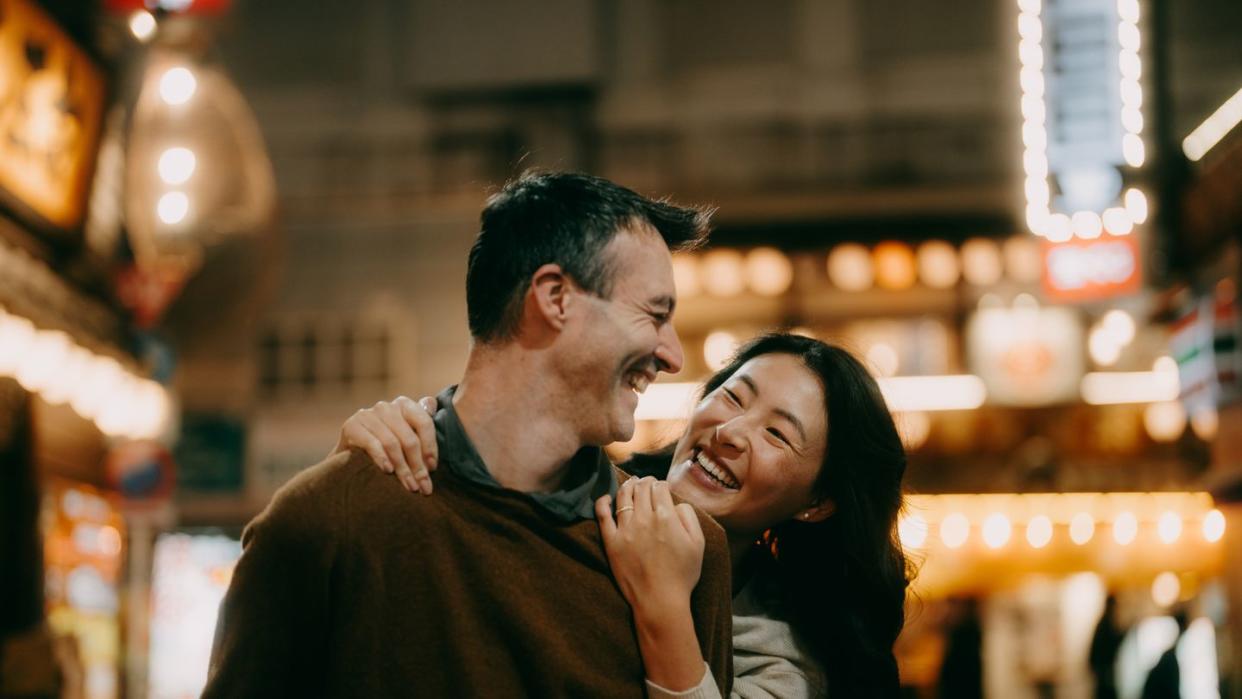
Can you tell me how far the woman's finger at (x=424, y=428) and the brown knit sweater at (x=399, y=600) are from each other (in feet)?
0.14

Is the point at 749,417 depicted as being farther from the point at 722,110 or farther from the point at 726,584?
the point at 722,110

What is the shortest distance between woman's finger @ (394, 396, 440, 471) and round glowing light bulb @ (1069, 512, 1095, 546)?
15.8 m

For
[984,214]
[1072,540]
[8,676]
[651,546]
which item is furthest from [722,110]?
[651,546]

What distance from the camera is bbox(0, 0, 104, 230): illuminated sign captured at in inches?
329

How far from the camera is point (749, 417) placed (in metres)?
3.79

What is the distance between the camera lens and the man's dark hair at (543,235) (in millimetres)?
2498

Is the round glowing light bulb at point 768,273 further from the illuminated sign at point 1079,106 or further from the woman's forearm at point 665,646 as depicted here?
the woman's forearm at point 665,646

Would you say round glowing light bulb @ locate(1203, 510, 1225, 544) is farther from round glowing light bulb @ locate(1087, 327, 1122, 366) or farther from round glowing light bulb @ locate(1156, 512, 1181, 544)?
round glowing light bulb @ locate(1087, 327, 1122, 366)

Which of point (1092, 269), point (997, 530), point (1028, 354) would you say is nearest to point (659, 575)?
point (1092, 269)

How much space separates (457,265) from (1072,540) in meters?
9.39

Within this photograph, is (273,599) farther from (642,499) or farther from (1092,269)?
(1092,269)

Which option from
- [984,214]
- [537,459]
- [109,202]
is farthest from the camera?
[984,214]

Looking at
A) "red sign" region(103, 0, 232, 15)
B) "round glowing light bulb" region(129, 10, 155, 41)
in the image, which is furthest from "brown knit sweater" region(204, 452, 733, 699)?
"round glowing light bulb" region(129, 10, 155, 41)

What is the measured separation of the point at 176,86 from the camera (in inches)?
377
